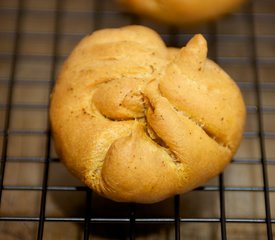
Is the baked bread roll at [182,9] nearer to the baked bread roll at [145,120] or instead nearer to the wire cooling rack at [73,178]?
the wire cooling rack at [73,178]

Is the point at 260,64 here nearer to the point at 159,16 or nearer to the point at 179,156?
the point at 159,16

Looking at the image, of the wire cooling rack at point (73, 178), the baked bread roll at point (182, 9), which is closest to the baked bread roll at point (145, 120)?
the wire cooling rack at point (73, 178)

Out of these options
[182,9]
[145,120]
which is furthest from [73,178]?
[182,9]

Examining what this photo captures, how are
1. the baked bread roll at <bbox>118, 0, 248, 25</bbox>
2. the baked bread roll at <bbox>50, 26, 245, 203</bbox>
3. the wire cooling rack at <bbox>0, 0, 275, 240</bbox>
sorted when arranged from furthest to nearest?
the baked bread roll at <bbox>118, 0, 248, 25</bbox>
the wire cooling rack at <bbox>0, 0, 275, 240</bbox>
the baked bread roll at <bbox>50, 26, 245, 203</bbox>

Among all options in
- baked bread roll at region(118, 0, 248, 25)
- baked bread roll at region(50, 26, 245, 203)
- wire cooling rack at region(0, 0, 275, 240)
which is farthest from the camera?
baked bread roll at region(118, 0, 248, 25)

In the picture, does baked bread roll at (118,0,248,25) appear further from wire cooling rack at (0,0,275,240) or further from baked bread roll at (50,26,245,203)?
baked bread roll at (50,26,245,203)

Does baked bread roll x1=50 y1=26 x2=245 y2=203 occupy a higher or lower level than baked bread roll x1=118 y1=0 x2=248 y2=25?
lower

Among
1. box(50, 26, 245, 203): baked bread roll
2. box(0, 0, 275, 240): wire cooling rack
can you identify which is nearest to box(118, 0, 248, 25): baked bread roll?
box(0, 0, 275, 240): wire cooling rack
